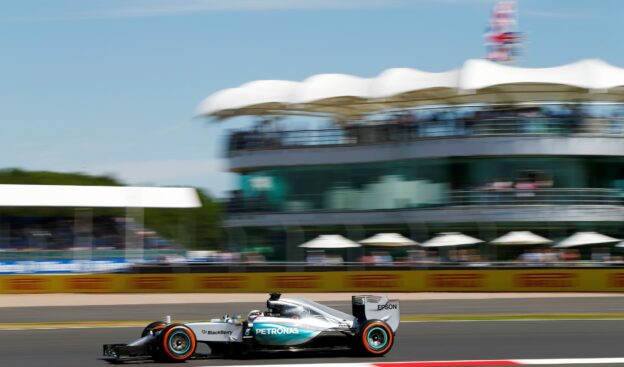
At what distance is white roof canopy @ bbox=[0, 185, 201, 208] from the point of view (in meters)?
43.2

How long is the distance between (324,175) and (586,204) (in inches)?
399

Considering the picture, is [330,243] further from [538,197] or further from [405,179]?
[538,197]

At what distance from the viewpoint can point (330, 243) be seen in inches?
1431

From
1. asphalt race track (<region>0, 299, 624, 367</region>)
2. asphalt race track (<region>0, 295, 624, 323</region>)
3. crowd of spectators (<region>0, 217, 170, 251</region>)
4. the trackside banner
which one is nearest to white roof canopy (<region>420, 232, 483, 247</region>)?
the trackside banner

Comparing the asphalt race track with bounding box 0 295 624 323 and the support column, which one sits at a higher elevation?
the support column

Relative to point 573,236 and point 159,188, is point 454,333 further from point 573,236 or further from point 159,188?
point 159,188

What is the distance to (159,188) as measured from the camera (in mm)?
45812

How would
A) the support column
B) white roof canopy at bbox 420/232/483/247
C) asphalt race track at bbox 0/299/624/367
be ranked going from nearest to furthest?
asphalt race track at bbox 0/299/624/367 < white roof canopy at bbox 420/232/483/247 < the support column

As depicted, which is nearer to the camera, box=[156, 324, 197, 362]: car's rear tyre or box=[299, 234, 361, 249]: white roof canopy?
box=[156, 324, 197, 362]: car's rear tyre

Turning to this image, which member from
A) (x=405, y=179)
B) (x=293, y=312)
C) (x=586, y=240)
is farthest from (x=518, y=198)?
(x=293, y=312)

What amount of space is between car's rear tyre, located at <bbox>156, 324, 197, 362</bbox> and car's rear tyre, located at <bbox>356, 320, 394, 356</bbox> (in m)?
2.29

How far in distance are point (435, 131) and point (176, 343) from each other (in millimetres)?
24743

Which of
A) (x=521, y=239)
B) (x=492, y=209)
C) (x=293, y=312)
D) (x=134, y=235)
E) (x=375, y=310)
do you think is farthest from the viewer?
(x=134, y=235)

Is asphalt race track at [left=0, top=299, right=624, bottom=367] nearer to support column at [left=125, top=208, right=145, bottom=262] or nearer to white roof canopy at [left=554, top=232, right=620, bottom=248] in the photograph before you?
white roof canopy at [left=554, top=232, right=620, bottom=248]
